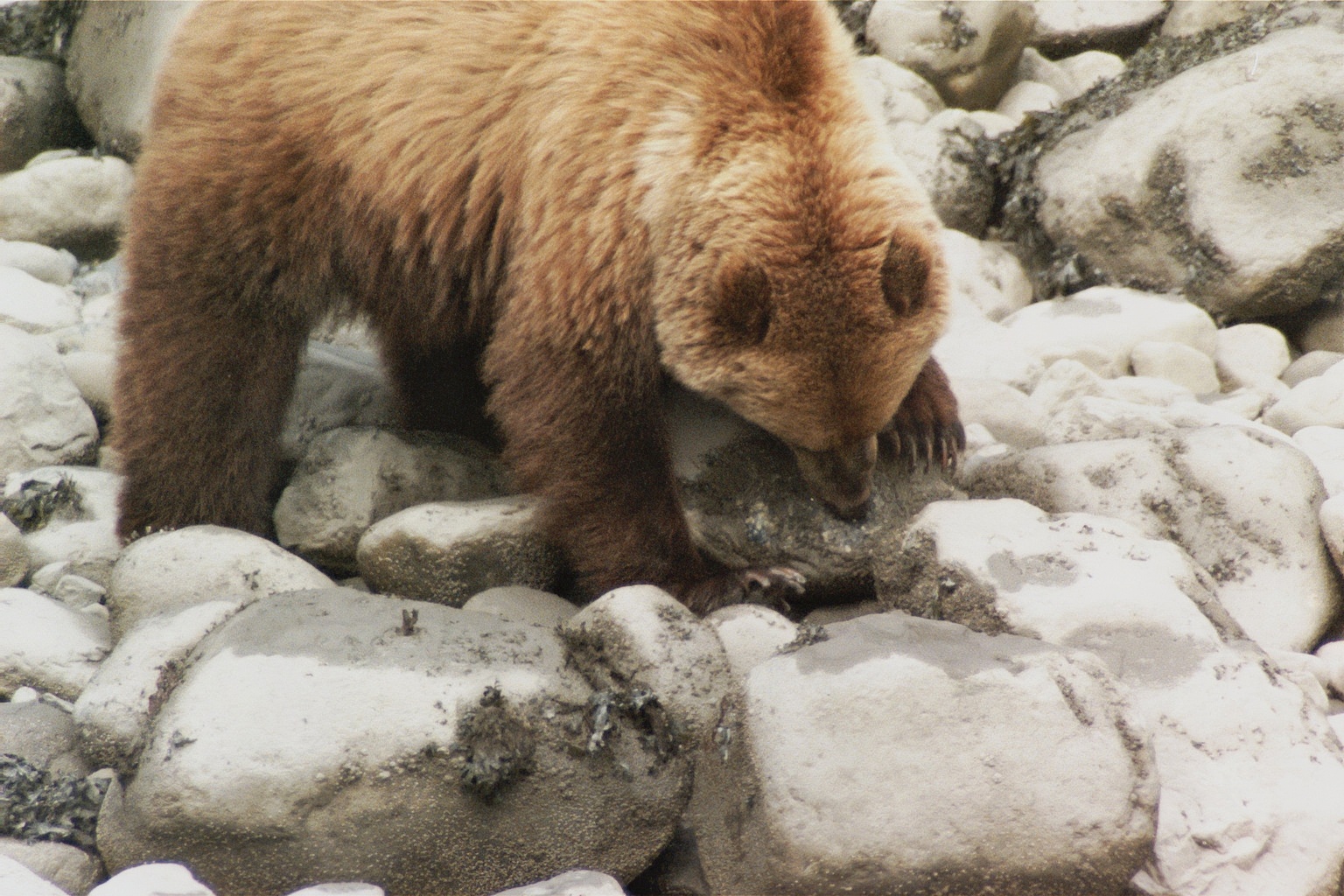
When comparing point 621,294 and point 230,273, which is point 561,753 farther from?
point 230,273

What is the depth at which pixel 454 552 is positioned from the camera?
4336 mm

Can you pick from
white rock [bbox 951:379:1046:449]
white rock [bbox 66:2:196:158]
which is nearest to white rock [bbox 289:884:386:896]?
white rock [bbox 951:379:1046:449]

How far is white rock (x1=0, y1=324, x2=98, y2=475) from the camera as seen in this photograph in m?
5.43

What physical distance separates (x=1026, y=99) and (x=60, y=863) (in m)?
6.70

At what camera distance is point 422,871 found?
10.0 feet

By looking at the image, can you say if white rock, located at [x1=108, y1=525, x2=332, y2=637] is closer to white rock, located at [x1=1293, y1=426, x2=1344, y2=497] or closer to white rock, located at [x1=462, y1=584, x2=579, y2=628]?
white rock, located at [x1=462, y1=584, x2=579, y2=628]

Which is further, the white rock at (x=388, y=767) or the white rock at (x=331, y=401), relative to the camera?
the white rock at (x=331, y=401)

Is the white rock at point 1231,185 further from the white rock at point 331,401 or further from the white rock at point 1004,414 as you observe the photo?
the white rock at point 331,401

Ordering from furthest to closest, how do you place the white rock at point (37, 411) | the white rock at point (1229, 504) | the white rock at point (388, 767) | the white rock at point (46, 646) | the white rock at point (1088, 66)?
the white rock at point (1088, 66) < the white rock at point (37, 411) < the white rock at point (1229, 504) < the white rock at point (46, 646) < the white rock at point (388, 767)

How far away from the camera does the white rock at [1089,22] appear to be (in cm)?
834

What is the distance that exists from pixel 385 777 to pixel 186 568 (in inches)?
60.2

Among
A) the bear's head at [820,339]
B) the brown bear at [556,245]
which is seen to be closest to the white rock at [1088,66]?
the brown bear at [556,245]

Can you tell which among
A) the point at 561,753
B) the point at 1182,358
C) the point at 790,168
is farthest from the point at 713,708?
the point at 1182,358

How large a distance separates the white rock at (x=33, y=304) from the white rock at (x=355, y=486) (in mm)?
2358
